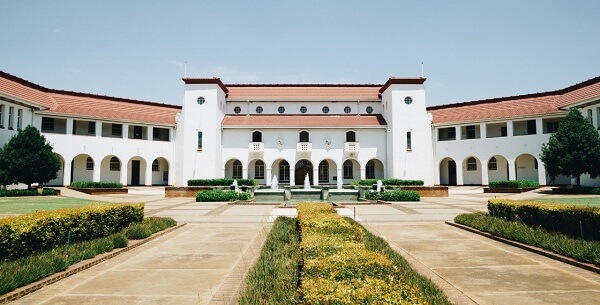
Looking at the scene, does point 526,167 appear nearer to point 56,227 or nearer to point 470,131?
point 470,131

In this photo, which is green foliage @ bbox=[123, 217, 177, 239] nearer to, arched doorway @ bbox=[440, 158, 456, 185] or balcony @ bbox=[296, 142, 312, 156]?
balcony @ bbox=[296, 142, 312, 156]

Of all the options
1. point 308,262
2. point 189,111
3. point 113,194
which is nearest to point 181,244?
point 308,262

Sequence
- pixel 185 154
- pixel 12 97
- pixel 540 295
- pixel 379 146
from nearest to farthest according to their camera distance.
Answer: pixel 540 295
pixel 12 97
pixel 185 154
pixel 379 146

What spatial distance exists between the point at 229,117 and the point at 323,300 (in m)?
38.3

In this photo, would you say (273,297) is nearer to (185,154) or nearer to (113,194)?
(113,194)

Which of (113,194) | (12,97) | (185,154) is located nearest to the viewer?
(12,97)

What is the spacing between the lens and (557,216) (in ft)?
30.8

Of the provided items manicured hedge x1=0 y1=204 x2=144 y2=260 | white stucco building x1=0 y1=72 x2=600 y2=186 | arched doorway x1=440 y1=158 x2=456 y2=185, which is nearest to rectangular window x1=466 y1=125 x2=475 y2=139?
white stucco building x1=0 y1=72 x2=600 y2=186

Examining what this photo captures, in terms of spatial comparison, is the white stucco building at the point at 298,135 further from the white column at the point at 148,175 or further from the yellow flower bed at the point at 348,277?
the yellow flower bed at the point at 348,277

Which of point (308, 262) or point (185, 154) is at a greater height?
point (185, 154)

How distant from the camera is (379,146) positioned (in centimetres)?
3841

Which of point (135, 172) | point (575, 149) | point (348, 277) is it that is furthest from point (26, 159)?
point (575, 149)

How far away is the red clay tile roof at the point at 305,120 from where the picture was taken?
38.2m

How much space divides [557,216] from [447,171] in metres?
33.5
